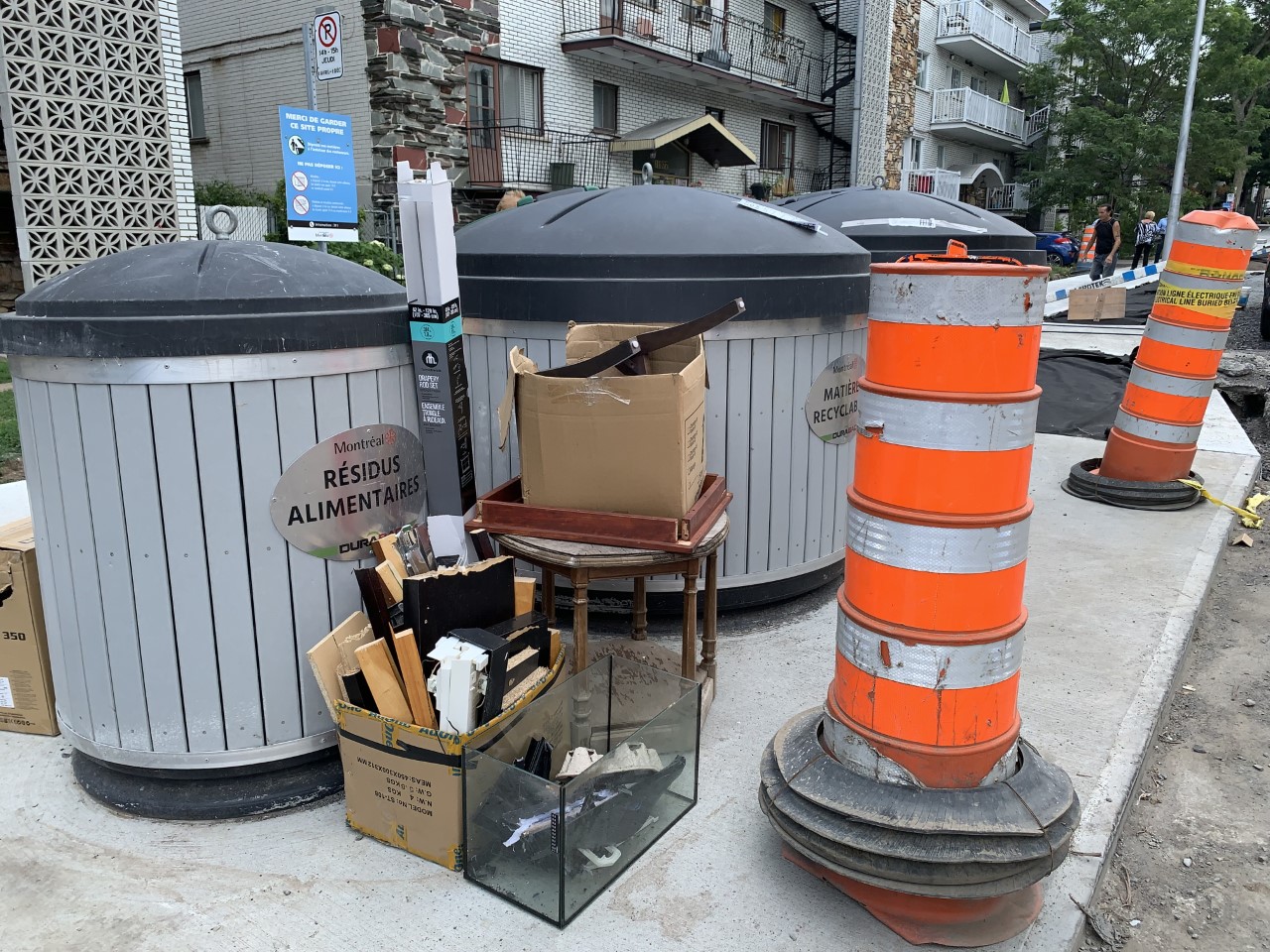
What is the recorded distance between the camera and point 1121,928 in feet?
8.33

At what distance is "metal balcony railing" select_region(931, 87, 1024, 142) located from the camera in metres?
31.9

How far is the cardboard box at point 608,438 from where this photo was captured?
2736 millimetres

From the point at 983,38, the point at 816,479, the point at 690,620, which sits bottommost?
the point at 690,620

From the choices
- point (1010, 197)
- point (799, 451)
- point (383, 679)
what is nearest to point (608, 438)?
point (383, 679)

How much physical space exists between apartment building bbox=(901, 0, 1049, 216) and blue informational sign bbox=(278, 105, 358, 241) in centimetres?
2114

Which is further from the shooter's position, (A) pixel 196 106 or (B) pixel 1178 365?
(A) pixel 196 106

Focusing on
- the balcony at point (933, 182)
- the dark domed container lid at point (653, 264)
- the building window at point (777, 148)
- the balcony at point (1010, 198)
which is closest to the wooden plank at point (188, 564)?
the dark domed container lid at point (653, 264)

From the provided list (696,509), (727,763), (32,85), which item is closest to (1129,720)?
(727,763)

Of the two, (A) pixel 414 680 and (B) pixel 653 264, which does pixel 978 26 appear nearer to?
(B) pixel 653 264

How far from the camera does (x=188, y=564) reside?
252 centimetres

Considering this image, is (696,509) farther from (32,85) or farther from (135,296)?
(32,85)

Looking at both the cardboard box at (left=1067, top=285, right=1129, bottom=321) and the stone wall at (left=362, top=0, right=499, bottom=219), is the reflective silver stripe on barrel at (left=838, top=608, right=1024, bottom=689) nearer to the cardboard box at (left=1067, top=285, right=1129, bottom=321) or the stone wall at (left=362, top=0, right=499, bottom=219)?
the stone wall at (left=362, top=0, right=499, bottom=219)

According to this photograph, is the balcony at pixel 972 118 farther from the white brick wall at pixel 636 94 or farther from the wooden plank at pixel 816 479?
the wooden plank at pixel 816 479

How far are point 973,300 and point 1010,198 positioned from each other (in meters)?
40.9
